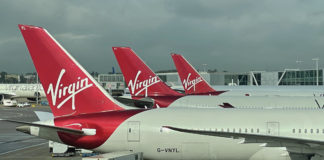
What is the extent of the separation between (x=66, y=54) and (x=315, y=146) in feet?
45.1

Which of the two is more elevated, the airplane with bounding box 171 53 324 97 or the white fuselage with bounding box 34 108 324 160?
the airplane with bounding box 171 53 324 97

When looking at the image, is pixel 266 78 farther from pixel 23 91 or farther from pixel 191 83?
pixel 23 91

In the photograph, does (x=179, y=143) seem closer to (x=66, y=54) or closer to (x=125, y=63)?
(x=66, y=54)

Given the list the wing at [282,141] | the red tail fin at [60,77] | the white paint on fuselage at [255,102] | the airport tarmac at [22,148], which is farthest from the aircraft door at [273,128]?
the airport tarmac at [22,148]

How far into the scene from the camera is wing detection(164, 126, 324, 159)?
19328mm

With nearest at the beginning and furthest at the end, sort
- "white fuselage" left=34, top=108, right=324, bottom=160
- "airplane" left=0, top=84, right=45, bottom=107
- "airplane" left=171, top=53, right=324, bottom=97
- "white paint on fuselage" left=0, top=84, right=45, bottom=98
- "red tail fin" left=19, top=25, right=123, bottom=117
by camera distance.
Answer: "white fuselage" left=34, top=108, right=324, bottom=160
"red tail fin" left=19, top=25, right=123, bottom=117
"airplane" left=171, top=53, right=324, bottom=97
"airplane" left=0, top=84, right=45, bottom=107
"white paint on fuselage" left=0, top=84, right=45, bottom=98

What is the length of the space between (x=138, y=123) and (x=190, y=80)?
36232 millimetres

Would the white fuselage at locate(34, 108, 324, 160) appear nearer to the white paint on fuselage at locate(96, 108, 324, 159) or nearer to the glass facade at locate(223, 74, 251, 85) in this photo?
the white paint on fuselage at locate(96, 108, 324, 159)

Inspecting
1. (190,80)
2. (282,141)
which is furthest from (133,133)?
(190,80)

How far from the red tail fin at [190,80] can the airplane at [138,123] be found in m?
34.4

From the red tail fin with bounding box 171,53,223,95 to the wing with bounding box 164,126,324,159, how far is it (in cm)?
3631

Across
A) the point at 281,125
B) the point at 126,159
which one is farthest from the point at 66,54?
the point at 281,125

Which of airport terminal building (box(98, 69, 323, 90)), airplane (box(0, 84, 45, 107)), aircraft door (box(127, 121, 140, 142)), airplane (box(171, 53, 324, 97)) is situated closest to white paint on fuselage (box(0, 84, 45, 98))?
airplane (box(0, 84, 45, 107))

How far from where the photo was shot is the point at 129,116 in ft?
78.3
